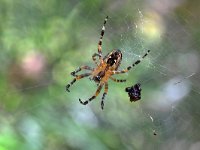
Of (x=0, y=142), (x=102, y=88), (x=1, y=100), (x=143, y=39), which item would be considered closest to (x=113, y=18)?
(x=143, y=39)

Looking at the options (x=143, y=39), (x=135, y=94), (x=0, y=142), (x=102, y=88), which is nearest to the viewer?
(x=0, y=142)

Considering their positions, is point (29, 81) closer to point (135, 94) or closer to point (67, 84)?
point (67, 84)

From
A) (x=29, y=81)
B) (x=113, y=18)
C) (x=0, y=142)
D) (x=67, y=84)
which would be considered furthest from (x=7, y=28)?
(x=0, y=142)

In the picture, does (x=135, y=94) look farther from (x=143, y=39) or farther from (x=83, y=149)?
(x=143, y=39)

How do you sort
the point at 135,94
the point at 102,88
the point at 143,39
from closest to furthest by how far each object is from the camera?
1. the point at 135,94
2. the point at 102,88
3. the point at 143,39

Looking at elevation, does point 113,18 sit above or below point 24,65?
above

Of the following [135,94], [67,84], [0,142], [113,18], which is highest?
[113,18]

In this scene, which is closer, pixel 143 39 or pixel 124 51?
pixel 124 51
